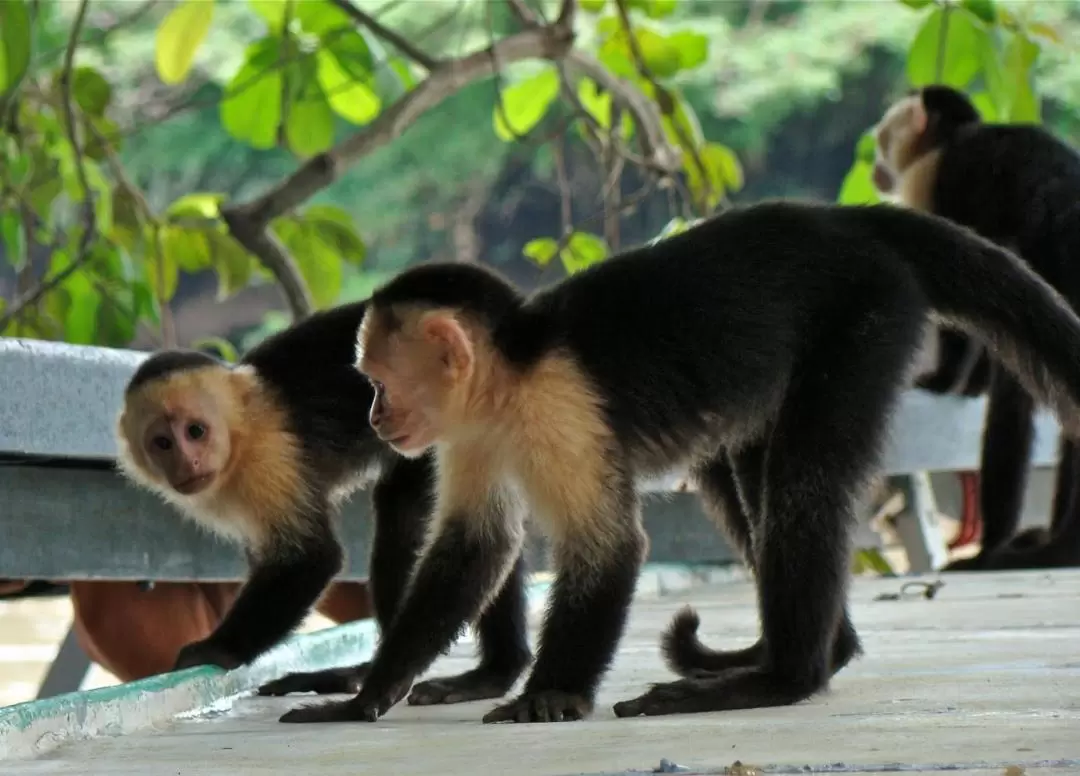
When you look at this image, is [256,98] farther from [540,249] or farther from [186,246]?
[540,249]

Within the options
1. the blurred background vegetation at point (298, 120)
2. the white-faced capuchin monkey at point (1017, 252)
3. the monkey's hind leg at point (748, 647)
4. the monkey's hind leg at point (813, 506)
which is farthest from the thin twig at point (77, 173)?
the white-faced capuchin monkey at point (1017, 252)

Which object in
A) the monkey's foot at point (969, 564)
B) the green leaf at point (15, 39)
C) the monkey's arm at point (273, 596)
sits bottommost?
the monkey's foot at point (969, 564)

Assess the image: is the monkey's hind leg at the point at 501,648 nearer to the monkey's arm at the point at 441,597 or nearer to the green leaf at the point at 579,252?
the monkey's arm at the point at 441,597

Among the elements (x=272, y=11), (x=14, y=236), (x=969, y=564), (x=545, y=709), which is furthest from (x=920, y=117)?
(x=545, y=709)

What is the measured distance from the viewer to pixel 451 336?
2.31 meters

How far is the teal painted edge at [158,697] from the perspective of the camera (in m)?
1.73

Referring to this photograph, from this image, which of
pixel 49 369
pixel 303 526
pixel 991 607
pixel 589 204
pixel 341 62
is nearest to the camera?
pixel 49 369

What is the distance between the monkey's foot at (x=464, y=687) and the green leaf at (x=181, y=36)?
1.66 meters

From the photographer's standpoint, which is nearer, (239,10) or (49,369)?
(49,369)

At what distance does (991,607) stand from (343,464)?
1.37 metres

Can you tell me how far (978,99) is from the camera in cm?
462

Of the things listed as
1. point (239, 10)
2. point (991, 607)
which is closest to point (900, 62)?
point (239, 10)

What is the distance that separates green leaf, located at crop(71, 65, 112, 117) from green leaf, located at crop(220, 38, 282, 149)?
53 centimetres

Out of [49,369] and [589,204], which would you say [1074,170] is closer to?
[49,369]
